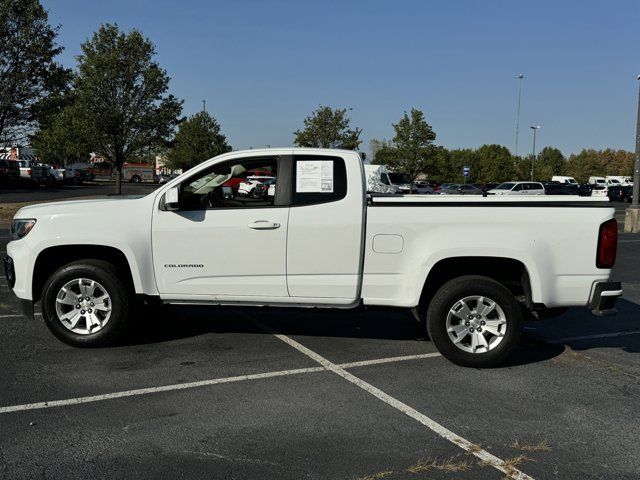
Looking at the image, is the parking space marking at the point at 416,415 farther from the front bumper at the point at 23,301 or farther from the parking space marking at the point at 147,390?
the front bumper at the point at 23,301

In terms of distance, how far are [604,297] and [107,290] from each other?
434cm

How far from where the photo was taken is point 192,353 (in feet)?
17.9

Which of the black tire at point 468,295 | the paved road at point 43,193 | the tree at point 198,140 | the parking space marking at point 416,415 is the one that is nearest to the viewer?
the parking space marking at point 416,415

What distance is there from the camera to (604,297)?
4.88 meters

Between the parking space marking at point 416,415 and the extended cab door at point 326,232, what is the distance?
58 cm

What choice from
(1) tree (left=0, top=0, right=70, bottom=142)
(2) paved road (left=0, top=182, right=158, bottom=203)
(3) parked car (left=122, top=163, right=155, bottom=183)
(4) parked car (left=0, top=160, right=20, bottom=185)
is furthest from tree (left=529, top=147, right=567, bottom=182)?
(1) tree (left=0, top=0, right=70, bottom=142)

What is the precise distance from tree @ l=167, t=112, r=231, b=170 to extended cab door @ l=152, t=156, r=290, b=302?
49116mm

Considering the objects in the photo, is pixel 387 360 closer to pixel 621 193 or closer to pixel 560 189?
pixel 560 189

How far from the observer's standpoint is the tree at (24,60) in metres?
17.0

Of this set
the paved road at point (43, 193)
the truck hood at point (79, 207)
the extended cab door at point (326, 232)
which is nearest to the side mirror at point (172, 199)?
the truck hood at point (79, 207)

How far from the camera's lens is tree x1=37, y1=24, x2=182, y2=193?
21219 millimetres

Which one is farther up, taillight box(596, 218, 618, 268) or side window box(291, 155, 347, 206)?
side window box(291, 155, 347, 206)

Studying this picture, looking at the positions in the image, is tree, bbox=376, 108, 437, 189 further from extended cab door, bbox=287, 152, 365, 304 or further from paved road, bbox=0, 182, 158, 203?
extended cab door, bbox=287, 152, 365, 304

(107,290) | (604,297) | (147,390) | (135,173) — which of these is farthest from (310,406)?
(135,173)
